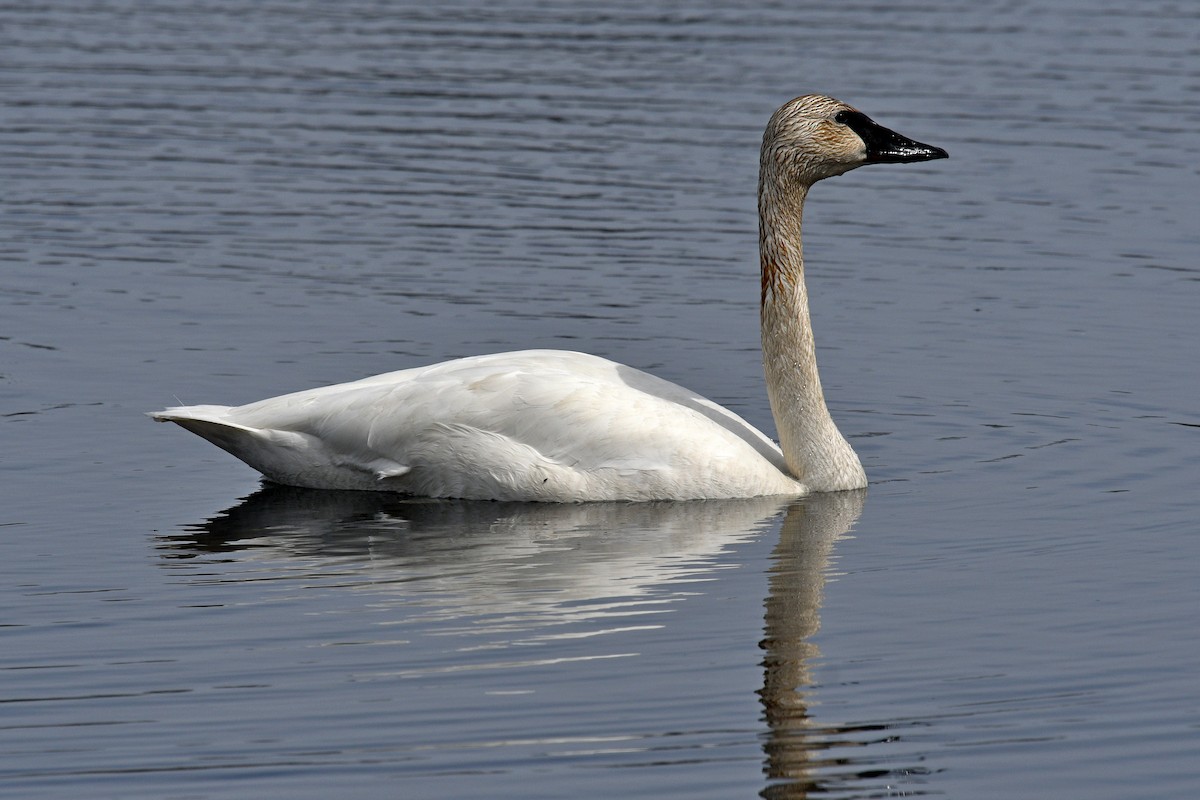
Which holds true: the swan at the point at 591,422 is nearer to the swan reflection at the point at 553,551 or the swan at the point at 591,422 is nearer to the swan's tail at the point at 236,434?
the swan's tail at the point at 236,434

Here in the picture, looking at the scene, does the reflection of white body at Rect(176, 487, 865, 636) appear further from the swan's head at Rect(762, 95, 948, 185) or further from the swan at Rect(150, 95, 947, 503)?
the swan's head at Rect(762, 95, 948, 185)

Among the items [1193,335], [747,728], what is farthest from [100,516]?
[1193,335]

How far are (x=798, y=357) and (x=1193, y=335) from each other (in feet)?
15.8

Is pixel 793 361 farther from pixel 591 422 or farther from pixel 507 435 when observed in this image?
pixel 507 435

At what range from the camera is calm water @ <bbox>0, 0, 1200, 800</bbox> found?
8.01m

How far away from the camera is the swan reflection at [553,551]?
9.40m

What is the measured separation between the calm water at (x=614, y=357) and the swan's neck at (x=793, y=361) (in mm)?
228

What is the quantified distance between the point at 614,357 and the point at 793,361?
2.97 m

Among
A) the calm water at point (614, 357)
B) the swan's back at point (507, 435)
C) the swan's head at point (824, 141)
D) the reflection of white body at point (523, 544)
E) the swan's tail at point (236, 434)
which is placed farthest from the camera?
the swan's head at point (824, 141)


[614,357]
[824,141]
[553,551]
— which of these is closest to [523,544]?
[553,551]

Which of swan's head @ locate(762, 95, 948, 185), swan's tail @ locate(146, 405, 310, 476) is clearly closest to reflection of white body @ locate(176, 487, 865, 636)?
swan's tail @ locate(146, 405, 310, 476)

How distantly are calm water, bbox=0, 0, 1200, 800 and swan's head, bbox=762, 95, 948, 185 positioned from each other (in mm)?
1935

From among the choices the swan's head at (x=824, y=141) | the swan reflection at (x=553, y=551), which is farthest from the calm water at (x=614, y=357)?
the swan's head at (x=824, y=141)

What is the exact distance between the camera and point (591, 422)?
11617 millimetres
